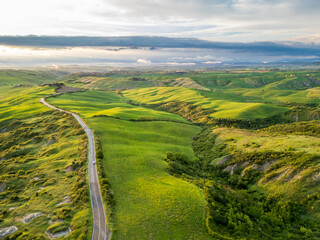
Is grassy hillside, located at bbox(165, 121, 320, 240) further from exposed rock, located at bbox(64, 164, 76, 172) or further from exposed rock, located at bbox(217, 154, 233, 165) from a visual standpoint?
exposed rock, located at bbox(64, 164, 76, 172)

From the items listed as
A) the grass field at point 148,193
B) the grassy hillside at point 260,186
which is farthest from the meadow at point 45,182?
the grassy hillside at point 260,186

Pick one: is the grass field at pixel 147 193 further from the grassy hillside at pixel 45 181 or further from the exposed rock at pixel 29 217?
the exposed rock at pixel 29 217

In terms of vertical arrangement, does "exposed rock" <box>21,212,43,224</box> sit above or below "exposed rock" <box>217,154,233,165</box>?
above

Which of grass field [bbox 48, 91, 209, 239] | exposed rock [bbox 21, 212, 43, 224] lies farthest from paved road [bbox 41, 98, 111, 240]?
exposed rock [bbox 21, 212, 43, 224]

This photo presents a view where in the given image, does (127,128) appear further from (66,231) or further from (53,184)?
(66,231)

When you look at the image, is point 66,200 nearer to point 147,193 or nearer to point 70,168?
point 70,168

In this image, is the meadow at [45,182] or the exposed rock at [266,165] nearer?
the meadow at [45,182]

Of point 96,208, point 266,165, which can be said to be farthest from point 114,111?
point 266,165

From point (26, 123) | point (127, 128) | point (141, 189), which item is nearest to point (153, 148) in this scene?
point (127, 128)

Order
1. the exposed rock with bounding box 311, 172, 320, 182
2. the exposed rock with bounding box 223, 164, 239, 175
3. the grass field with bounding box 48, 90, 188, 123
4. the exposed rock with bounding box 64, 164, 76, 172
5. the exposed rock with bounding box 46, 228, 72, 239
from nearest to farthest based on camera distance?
the exposed rock with bounding box 46, 228, 72, 239
the exposed rock with bounding box 311, 172, 320, 182
the exposed rock with bounding box 64, 164, 76, 172
the exposed rock with bounding box 223, 164, 239, 175
the grass field with bounding box 48, 90, 188, 123
